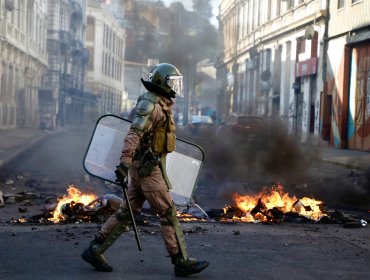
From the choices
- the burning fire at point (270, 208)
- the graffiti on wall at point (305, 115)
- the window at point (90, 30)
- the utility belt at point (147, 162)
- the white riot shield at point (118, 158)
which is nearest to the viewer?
the utility belt at point (147, 162)

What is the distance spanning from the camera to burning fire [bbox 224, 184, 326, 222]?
8078 mm

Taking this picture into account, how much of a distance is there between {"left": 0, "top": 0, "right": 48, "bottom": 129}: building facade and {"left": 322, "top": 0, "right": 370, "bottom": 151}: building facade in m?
A: 15.9

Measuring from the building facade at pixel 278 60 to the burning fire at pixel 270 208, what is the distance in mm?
10976

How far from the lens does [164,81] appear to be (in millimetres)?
5004

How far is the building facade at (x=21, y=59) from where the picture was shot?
32.9m

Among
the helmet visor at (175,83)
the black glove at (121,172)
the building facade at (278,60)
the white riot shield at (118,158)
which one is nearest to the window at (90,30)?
the building facade at (278,60)

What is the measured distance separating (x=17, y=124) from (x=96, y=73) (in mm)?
33951

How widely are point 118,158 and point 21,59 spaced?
32903 millimetres

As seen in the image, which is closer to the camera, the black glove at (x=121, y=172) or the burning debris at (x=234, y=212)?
the black glove at (x=121, y=172)

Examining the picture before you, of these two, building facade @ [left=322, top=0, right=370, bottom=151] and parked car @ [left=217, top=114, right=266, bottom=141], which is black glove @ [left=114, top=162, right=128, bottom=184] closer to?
parked car @ [left=217, top=114, right=266, bottom=141]

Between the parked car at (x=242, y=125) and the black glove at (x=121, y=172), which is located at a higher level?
the parked car at (x=242, y=125)

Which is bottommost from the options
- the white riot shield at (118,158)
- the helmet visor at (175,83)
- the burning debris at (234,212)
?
the burning debris at (234,212)

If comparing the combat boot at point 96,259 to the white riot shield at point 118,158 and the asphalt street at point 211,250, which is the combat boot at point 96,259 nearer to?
the asphalt street at point 211,250

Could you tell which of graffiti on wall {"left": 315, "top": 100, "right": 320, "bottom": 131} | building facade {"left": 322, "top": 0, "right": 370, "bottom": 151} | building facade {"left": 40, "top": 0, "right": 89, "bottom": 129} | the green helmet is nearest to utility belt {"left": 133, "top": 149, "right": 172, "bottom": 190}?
the green helmet
